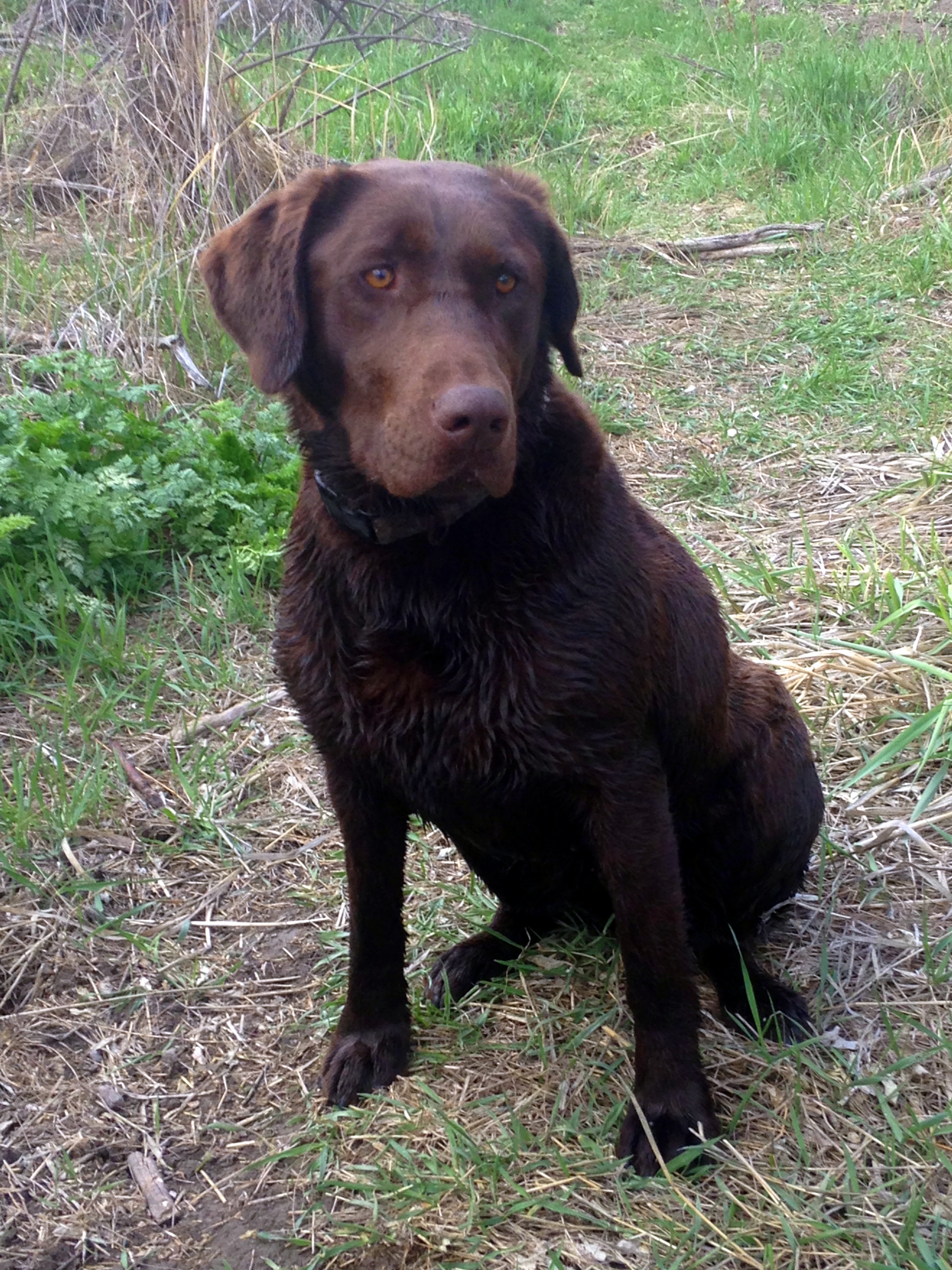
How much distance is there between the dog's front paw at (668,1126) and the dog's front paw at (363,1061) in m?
0.44

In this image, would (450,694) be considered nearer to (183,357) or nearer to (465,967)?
(465,967)

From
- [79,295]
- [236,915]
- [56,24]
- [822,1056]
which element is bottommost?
[236,915]

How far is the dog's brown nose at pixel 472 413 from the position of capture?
160 centimetres

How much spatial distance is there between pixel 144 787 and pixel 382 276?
1573 mm

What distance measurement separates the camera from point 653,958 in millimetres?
1880

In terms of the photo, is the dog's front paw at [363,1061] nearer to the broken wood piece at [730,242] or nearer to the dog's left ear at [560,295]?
the dog's left ear at [560,295]

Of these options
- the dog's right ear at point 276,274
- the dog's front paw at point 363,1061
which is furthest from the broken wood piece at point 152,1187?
the dog's right ear at point 276,274

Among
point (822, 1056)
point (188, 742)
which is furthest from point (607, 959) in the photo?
point (188, 742)

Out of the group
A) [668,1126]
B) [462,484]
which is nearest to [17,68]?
[462,484]

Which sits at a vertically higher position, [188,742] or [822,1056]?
[822,1056]

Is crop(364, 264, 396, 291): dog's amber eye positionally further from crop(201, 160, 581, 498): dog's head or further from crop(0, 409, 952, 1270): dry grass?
crop(0, 409, 952, 1270): dry grass

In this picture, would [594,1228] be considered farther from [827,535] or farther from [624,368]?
[624,368]

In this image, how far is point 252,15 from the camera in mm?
5117

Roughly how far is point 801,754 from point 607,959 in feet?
1.82
